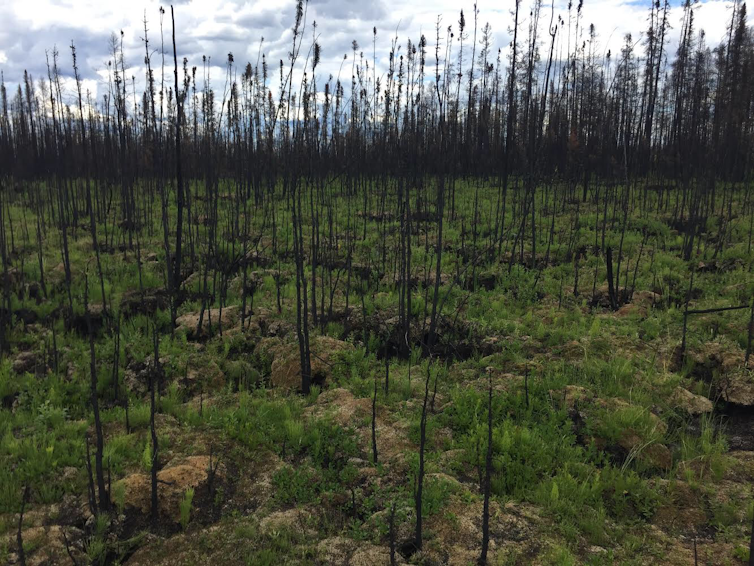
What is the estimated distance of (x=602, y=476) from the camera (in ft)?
12.1

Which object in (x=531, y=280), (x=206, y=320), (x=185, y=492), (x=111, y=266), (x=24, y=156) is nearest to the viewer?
(x=185, y=492)

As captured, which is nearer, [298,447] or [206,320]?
[298,447]

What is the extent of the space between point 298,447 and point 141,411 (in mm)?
1764

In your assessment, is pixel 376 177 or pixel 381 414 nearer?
pixel 381 414

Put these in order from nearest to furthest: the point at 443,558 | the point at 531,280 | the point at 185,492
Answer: the point at 443,558 → the point at 185,492 → the point at 531,280

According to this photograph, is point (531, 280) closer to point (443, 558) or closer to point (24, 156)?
point (443, 558)

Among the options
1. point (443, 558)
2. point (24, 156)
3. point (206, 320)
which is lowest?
point (443, 558)

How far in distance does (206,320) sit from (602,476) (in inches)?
217

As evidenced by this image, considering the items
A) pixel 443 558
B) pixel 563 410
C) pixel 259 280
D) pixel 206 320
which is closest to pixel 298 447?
pixel 443 558

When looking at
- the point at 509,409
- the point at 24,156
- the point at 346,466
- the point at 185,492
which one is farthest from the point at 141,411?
the point at 24,156

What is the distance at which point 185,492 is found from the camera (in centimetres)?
341

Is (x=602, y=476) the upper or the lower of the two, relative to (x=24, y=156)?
lower

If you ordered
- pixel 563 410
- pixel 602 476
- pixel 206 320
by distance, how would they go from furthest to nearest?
pixel 206 320 → pixel 563 410 → pixel 602 476

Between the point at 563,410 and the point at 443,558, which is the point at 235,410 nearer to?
the point at 443,558
